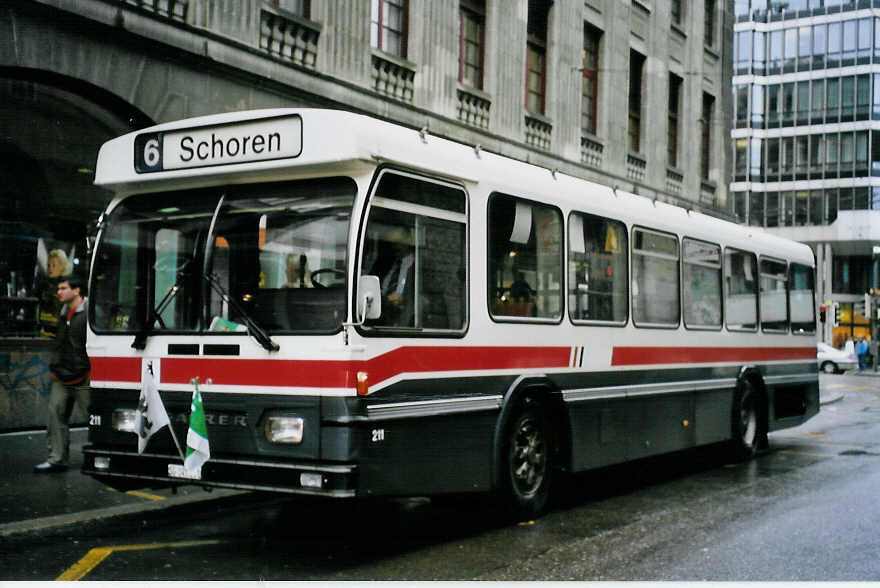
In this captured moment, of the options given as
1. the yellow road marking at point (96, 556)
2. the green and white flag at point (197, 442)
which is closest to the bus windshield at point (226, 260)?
the green and white flag at point (197, 442)

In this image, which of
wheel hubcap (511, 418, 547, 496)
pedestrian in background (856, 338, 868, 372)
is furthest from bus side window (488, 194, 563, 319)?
pedestrian in background (856, 338, 868, 372)

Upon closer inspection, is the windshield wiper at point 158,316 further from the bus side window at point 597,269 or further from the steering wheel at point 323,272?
the bus side window at point 597,269

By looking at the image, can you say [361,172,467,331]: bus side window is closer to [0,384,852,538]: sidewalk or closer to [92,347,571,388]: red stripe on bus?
[92,347,571,388]: red stripe on bus

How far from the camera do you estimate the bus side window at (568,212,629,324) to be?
9.38 metres

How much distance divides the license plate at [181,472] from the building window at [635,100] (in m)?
20.1

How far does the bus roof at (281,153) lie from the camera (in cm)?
691

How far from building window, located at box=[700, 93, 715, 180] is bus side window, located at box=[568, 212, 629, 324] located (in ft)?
69.7

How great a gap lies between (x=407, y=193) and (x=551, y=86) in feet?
Answer: 48.9

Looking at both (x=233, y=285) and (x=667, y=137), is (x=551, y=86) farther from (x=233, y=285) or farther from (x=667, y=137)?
(x=233, y=285)

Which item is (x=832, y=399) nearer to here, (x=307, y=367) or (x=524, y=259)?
(x=524, y=259)

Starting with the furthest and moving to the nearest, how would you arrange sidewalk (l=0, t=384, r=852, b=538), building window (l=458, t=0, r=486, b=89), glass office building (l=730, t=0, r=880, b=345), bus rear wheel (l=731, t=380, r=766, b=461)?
glass office building (l=730, t=0, r=880, b=345) → building window (l=458, t=0, r=486, b=89) → bus rear wheel (l=731, t=380, r=766, b=461) → sidewalk (l=0, t=384, r=852, b=538)

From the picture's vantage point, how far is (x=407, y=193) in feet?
23.8

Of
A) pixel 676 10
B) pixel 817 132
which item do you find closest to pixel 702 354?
pixel 676 10

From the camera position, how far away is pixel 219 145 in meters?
7.38
